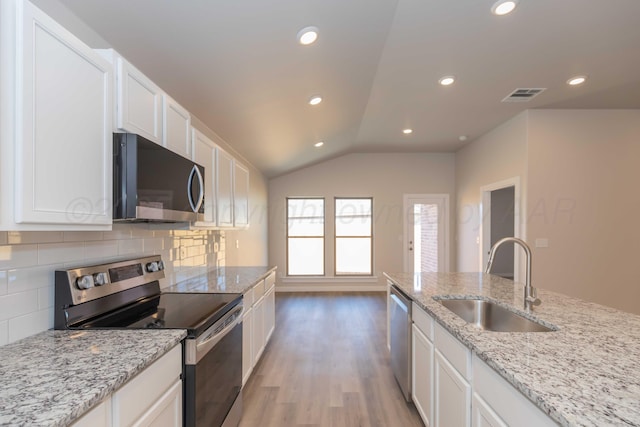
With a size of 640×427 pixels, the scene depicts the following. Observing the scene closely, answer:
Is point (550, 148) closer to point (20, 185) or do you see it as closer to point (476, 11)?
point (476, 11)

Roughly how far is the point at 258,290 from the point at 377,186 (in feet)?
14.1

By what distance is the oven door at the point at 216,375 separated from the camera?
1502mm

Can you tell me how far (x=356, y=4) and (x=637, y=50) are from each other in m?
2.51

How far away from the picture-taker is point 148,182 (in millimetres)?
1532

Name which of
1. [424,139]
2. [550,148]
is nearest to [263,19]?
[550,148]

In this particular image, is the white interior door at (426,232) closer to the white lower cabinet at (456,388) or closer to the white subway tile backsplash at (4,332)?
the white lower cabinet at (456,388)

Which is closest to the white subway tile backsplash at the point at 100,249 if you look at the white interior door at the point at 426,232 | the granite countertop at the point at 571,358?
the granite countertop at the point at 571,358

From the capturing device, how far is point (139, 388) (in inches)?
45.0

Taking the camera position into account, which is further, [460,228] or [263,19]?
[460,228]

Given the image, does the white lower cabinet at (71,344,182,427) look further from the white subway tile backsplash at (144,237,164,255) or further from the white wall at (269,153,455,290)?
the white wall at (269,153,455,290)

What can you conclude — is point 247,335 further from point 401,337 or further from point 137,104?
point 137,104

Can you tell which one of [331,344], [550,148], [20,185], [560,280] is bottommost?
[331,344]

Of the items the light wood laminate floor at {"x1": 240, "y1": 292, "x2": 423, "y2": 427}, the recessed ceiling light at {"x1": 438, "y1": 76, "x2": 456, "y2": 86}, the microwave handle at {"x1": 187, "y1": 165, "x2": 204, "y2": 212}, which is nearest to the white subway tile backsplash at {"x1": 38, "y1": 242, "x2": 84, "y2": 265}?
the microwave handle at {"x1": 187, "y1": 165, "x2": 204, "y2": 212}

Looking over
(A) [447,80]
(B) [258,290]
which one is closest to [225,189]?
(B) [258,290]
